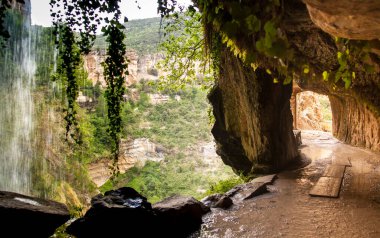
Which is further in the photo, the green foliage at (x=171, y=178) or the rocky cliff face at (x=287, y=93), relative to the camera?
the green foliage at (x=171, y=178)

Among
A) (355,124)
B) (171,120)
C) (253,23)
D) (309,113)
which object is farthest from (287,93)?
(171,120)

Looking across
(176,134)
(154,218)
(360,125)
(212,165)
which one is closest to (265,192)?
(154,218)

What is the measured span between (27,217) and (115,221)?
1.25 meters

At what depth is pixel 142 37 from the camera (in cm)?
4872

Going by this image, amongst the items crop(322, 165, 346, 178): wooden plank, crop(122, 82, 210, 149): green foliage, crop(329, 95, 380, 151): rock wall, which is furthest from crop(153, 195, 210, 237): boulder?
crop(122, 82, 210, 149): green foliage

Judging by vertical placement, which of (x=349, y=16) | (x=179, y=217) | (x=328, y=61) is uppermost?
(x=328, y=61)

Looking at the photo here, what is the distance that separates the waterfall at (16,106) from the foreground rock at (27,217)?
16.5 m

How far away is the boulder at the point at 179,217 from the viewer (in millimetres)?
4488

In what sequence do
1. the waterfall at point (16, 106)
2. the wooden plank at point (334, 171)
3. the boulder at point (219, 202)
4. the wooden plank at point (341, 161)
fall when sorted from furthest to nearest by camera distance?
the waterfall at point (16, 106)
the wooden plank at point (341, 161)
the wooden plank at point (334, 171)
the boulder at point (219, 202)

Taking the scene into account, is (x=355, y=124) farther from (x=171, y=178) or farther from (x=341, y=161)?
(x=171, y=178)

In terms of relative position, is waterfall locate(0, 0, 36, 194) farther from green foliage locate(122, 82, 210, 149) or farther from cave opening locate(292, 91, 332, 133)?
cave opening locate(292, 91, 332, 133)

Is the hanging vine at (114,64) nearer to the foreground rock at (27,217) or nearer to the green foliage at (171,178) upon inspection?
the foreground rock at (27,217)

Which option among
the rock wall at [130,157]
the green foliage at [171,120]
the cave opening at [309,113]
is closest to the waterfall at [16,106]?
the rock wall at [130,157]

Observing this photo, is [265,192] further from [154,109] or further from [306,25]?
[154,109]
